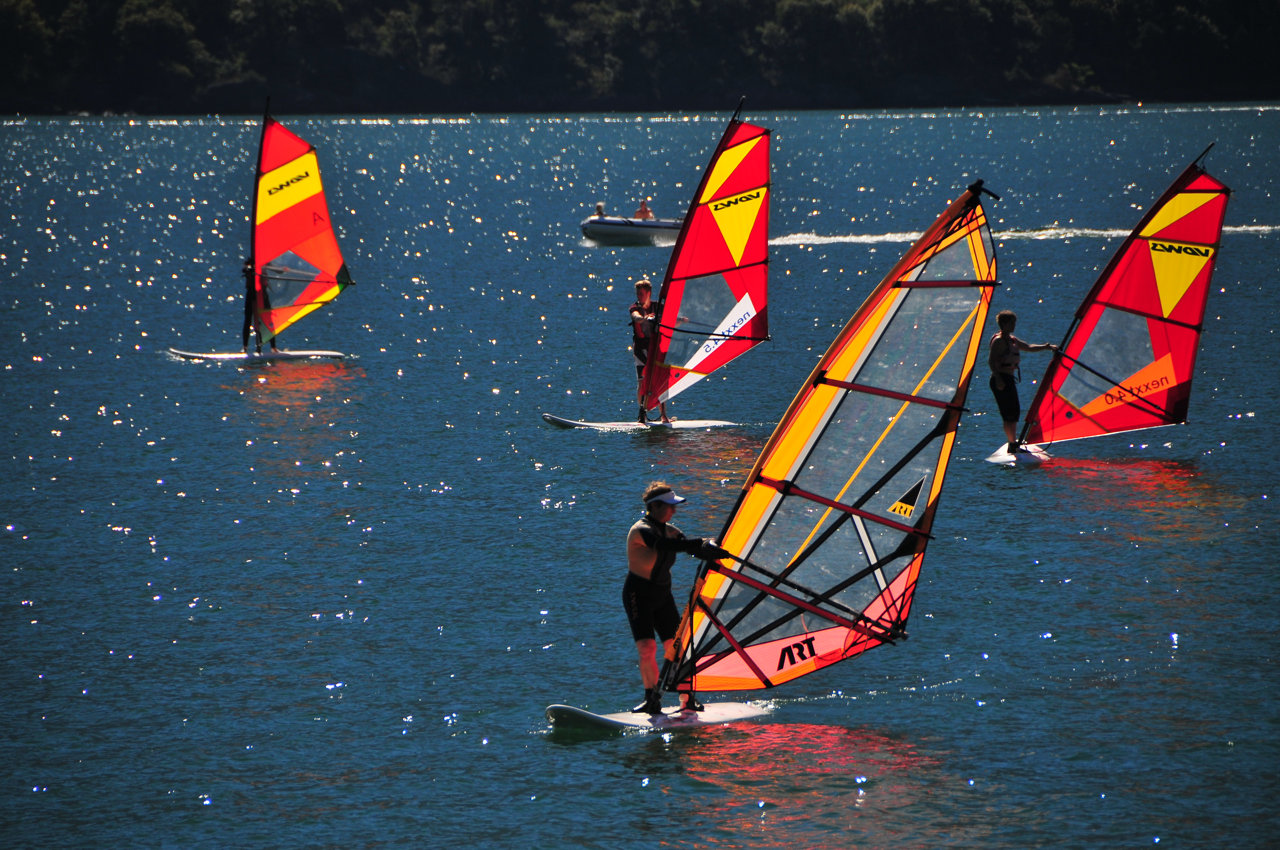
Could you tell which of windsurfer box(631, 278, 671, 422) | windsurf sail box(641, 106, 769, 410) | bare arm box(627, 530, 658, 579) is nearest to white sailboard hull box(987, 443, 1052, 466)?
windsurf sail box(641, 106, 769, 410)

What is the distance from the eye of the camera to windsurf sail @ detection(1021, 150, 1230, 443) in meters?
24.8

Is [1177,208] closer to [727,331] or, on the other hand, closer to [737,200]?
[737,200]

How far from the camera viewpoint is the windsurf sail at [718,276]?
2767 cm

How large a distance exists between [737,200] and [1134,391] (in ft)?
26.6

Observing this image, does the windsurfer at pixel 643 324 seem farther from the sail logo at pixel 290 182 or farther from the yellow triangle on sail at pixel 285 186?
the sail logo at pixel 290 182

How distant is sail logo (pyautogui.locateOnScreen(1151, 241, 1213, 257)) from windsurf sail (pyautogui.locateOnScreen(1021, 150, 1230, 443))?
0.02m

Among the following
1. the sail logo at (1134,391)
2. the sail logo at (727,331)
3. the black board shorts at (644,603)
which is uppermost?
the sail logo at (727,331)

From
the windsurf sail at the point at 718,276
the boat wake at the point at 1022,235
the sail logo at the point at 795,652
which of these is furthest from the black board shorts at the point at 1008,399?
the boat wake at the point at 1022,235

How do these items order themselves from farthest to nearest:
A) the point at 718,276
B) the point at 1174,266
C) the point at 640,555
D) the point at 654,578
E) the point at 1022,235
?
1. the point at 1022,235
2. the point at 718,276
3. the point at 1174,266
4. the point at 654,578
5. the point at 640,555

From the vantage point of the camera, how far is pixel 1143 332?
2545 centimetres

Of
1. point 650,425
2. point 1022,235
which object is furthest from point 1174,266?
point 1022,235

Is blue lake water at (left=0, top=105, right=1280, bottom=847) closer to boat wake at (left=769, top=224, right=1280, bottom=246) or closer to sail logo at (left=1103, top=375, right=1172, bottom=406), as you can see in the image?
sail logo at (left=1103, top=375, right=1172, bottom=406)

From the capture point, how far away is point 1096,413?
26078mm

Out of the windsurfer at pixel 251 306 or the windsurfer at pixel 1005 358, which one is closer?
the windsurfer at pixel 1005 358
